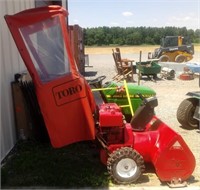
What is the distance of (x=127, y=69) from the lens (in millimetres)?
15070

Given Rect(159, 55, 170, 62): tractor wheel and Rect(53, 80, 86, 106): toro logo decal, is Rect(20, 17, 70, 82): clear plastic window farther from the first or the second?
Rect(159, 55, 170, 62): tractor wheel

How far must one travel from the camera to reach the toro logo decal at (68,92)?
3.99 metres

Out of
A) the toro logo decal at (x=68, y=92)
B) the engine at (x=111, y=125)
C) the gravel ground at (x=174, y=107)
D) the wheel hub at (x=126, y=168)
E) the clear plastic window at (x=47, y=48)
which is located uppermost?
the clear plastic window at (x=47, y=48)

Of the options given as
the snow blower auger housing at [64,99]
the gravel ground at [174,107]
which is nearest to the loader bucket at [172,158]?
the snow blower auger housing at [64,99]

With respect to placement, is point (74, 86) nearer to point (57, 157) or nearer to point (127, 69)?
point (57, 157)

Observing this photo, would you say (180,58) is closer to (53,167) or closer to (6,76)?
(6,76)

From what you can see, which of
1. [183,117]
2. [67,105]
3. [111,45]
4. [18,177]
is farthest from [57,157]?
[111,45]

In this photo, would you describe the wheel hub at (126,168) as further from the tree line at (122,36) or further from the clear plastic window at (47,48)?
the tree line at (122,36)

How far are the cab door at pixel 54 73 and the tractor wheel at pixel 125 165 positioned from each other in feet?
1.30

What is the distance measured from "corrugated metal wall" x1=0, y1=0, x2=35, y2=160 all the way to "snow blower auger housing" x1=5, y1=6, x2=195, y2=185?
3.60 feet

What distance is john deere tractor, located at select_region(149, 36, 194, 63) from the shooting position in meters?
22.1

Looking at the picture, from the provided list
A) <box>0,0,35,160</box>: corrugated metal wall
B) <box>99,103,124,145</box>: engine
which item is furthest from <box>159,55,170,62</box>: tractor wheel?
<box>99,103,124,145</box>: engine

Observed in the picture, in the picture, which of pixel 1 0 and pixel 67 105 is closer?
pixel 67 105

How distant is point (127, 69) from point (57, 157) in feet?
34.2
